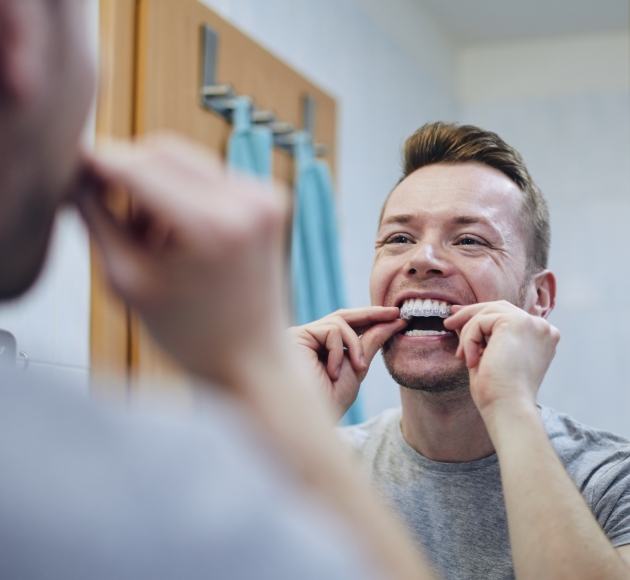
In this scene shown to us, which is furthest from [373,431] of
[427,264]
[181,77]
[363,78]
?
[363,78]

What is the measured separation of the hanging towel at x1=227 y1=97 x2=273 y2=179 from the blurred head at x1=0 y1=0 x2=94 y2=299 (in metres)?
1.57

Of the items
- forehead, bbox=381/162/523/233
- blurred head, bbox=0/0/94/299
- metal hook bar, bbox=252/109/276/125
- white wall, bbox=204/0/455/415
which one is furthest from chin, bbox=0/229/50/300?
white wall, bbox=204/0/455/415

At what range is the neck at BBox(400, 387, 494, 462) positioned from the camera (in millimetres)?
1448

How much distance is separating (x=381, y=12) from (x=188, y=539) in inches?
110

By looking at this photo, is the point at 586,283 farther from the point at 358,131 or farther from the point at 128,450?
the point at 128,450

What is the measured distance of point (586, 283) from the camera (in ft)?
10.5

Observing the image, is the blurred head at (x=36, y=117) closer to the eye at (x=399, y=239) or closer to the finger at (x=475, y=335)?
the finger at (x=475, y=335)

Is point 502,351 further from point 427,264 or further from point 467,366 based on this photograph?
point 427,264

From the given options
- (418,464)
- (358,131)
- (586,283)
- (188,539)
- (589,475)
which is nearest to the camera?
(188,539)

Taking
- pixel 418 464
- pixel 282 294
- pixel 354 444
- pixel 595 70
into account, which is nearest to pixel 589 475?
pixel 418 464

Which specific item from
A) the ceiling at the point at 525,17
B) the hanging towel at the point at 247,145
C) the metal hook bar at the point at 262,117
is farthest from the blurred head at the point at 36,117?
the ceiling at the point at 525,17

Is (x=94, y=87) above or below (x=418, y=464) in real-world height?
above

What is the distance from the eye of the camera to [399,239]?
5.11ft

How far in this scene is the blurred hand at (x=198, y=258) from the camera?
33cm
